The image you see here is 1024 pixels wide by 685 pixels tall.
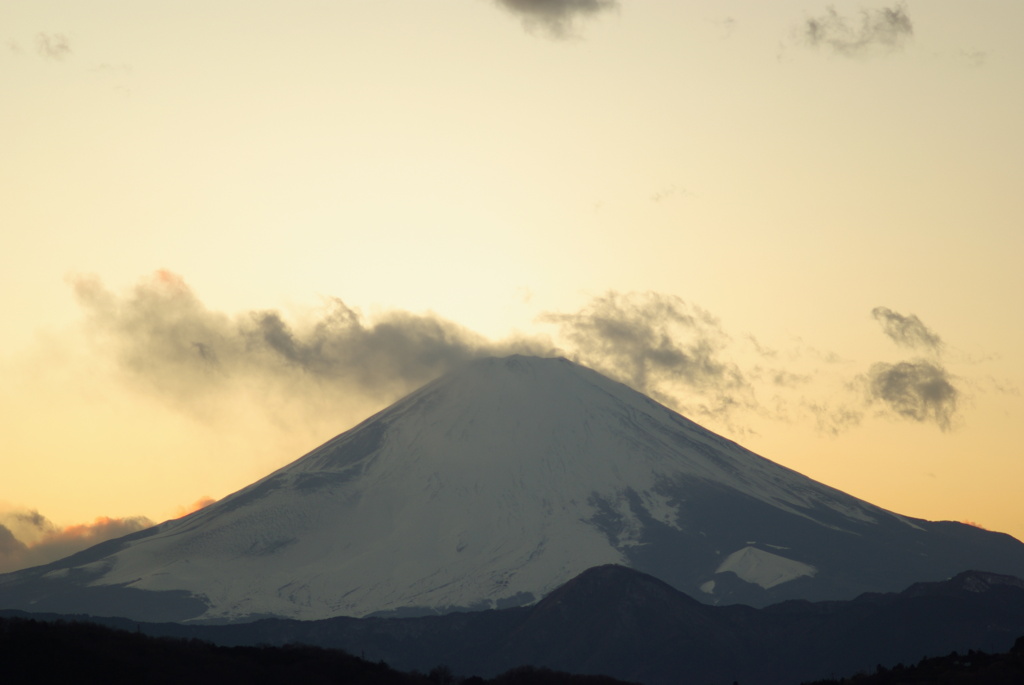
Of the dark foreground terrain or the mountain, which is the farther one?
the mountain

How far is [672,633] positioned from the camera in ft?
537

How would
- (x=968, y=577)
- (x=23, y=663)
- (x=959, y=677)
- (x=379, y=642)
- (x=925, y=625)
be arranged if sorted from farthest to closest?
(x=379, y=642) < (x=968, y=577) < (x=925, y=625) < (x=959, y=677) < (x=23, y=663)

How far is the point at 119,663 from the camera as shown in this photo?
7456cm

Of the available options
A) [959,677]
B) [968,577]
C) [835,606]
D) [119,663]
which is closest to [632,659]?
[835,606]

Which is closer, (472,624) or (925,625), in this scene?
(925,625)

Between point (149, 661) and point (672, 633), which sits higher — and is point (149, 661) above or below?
below

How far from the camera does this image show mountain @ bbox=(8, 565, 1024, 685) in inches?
5891

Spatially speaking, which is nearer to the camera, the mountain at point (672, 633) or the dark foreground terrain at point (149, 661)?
the dark foreground terrain at point (149, 661)

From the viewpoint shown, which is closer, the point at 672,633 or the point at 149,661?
the point at 149,661

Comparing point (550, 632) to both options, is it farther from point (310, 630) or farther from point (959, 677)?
point (959, 677)

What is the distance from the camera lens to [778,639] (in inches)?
6280

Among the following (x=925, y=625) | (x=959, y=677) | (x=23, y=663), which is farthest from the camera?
(x=925, y=625)

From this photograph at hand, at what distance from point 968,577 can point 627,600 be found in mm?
39195

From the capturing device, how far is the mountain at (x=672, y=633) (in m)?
150
